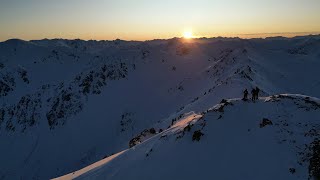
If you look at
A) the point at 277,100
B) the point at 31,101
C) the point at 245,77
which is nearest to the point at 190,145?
the point at 277,100

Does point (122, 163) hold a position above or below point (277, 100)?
below

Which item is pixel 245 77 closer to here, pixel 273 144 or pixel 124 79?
pixel 273 144

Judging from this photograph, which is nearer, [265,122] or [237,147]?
[237,147]

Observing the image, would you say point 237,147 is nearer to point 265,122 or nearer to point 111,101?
point 265,122

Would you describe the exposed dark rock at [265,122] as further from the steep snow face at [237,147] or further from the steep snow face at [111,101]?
the steep snow face at [111,101]

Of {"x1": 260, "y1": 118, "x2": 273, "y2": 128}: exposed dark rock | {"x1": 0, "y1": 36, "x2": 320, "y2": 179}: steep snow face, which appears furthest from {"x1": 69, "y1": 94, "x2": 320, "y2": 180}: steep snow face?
{"x1": 0, "y1": 36, "x2": 320, "y2": 179}: steep snow face

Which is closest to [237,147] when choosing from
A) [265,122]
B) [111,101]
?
[265,122]

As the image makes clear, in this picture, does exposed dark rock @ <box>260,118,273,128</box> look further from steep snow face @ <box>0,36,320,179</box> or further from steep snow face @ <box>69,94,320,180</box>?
steep snow face @ <box>0,36,320,179</box>

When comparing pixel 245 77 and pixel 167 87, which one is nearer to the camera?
pixel 245 77
